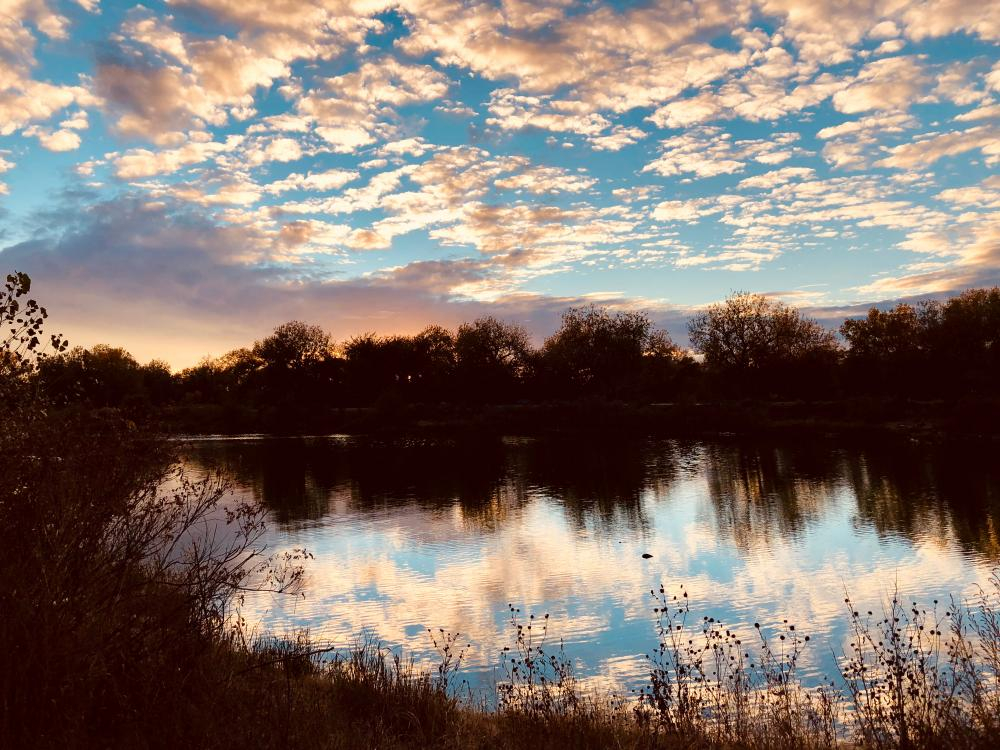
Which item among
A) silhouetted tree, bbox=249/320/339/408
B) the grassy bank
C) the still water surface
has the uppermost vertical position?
silhouetted tree, bbox=249/320/339/408

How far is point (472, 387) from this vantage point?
117 metres

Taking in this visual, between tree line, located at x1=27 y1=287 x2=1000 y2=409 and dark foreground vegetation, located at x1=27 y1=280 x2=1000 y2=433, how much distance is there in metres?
0.22

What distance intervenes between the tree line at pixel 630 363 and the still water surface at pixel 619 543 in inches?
1145

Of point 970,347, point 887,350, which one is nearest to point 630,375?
point 887,350

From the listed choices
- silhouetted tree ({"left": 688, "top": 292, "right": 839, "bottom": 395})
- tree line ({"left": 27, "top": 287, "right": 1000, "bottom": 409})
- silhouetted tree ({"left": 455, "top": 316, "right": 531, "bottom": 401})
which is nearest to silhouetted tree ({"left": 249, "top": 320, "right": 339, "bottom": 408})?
tree line ({"left": 27, "top": 287, "right": 1000, "bottom": 409})

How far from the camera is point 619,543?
27125 mm

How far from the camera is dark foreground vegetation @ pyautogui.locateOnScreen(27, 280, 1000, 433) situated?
7412cm

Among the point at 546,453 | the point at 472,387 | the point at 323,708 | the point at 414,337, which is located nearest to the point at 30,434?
the point at 323,708

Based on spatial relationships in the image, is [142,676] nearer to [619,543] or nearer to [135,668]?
[135,668]

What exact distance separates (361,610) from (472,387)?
98040mm

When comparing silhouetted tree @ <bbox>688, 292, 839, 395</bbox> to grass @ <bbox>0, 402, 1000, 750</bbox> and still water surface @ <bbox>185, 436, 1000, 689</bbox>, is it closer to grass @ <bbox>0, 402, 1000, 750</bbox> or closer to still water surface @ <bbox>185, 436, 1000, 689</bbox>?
still water surface @ <bbox>185, 436, 1000, 689</bbox>

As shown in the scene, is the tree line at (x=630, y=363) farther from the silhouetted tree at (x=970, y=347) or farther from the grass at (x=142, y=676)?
the grass at (x=142, y=676)

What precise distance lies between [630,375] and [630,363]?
6.63 ft

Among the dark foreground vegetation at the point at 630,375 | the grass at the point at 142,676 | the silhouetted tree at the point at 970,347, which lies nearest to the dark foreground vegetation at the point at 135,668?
the grass at the point at 142,676
